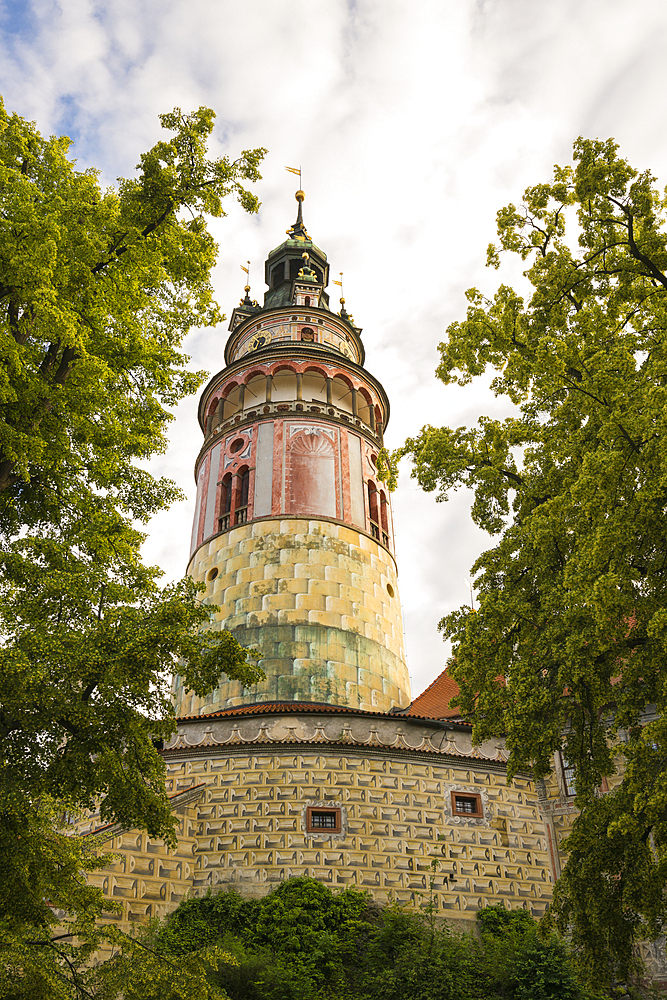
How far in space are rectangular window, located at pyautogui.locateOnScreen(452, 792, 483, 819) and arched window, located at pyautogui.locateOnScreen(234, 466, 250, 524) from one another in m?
9.07

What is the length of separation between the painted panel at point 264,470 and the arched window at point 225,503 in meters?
0.99

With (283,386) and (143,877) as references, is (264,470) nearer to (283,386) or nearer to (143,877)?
(283,386)

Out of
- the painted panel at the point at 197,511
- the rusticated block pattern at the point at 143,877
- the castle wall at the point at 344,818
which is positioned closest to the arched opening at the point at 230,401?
the painted panel at the point at 197,511

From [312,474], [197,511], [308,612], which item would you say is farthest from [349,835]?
[197,511]

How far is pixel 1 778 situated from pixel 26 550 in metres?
2.24

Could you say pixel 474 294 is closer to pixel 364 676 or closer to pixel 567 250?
pixel 567 250

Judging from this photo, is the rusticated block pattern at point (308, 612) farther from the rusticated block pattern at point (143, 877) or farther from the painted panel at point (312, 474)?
the rusticated block pattern at point (143, 877)

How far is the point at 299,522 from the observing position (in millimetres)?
21016

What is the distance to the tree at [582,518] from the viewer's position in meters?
8.22

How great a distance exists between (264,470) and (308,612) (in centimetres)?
436

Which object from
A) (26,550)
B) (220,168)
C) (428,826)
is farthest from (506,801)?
(220,168)

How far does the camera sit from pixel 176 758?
15.6 m

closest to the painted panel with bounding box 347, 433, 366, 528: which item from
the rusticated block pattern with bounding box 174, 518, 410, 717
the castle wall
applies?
the rusticated block pattern with bounding box 174, 518, 410, 717

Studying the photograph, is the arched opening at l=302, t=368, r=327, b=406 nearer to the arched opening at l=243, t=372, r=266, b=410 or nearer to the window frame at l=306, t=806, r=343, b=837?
the arched opening at l=243, t=372, r=266, b=410
